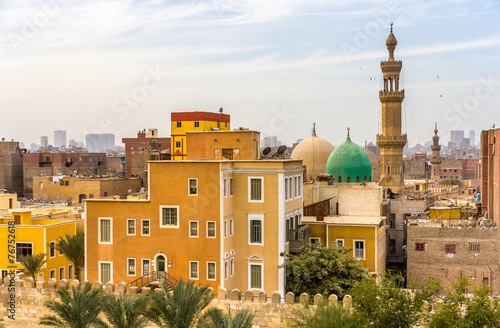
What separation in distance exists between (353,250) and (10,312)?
1678 cm

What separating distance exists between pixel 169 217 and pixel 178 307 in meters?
7.89

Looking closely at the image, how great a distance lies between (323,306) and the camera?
21.1m

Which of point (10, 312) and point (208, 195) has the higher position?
point (208, 195)

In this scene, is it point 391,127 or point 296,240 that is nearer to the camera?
point 296,240

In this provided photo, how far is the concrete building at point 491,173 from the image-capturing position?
3738 cm

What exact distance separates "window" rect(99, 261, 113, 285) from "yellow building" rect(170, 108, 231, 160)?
8042 millimetres

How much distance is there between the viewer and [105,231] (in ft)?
100

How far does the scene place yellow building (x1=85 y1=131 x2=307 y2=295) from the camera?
28.9m

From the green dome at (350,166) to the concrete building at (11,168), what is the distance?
47.1 m

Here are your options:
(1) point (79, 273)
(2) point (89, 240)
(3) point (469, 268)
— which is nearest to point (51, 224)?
(1) point (79, 273)

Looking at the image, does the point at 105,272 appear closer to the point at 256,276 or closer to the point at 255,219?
the point at 256,276

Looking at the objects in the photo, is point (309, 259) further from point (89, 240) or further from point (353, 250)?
point (89, 240)

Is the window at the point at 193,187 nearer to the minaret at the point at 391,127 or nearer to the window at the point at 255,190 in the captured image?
the window at the point at 255,190

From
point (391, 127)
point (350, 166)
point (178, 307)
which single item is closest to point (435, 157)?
point (391, 127)
